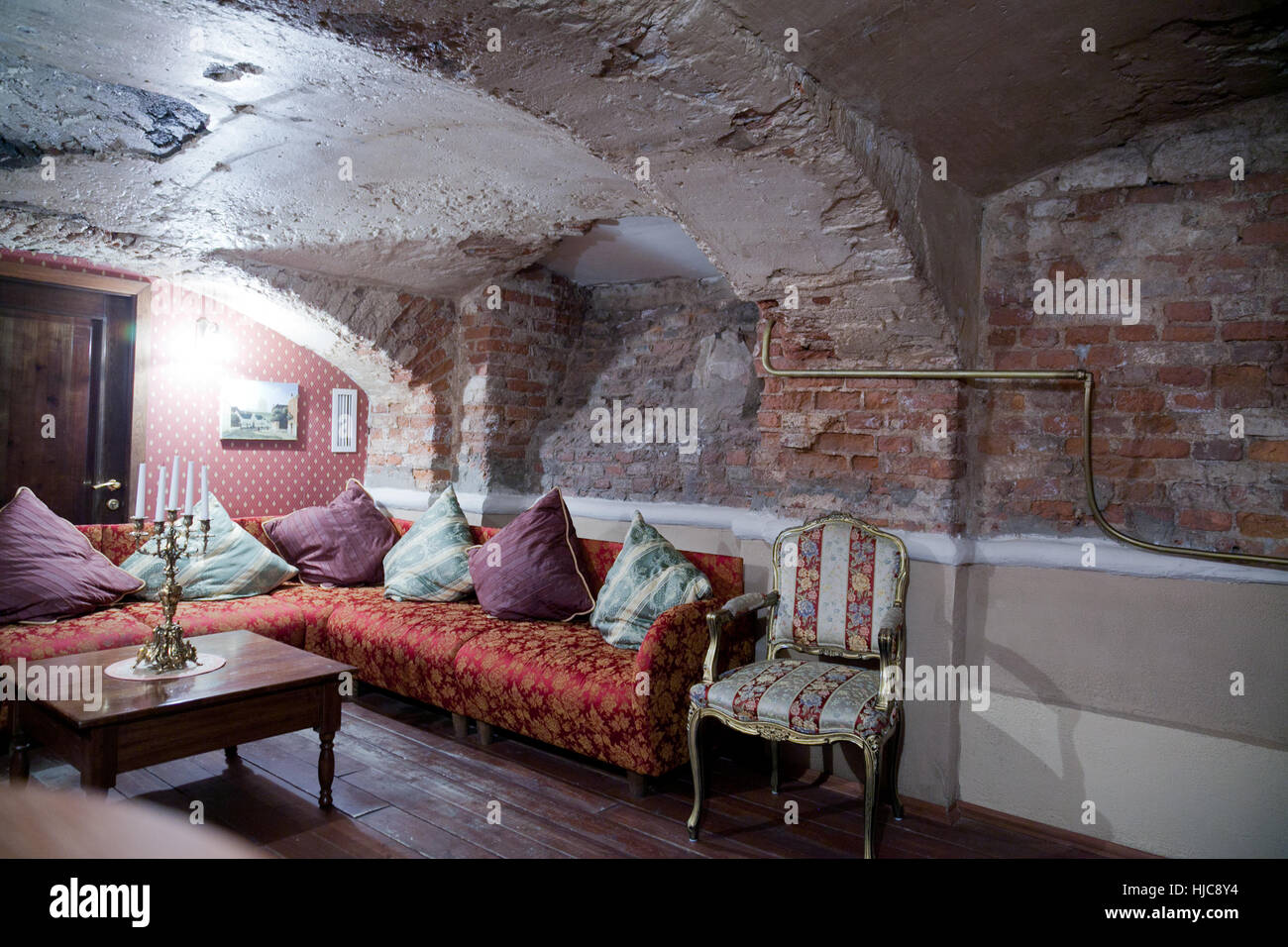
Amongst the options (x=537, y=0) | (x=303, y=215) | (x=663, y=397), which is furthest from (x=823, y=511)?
(x=303, y=215)

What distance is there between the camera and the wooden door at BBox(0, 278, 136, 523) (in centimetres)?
436

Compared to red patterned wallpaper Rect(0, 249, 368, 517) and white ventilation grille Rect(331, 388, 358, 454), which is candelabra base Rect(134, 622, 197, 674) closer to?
red patterned wallpaper Rect(0, 249, 368, 517)

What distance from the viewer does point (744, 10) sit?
6.34 feet

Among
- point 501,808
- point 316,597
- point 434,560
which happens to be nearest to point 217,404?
point 316,597

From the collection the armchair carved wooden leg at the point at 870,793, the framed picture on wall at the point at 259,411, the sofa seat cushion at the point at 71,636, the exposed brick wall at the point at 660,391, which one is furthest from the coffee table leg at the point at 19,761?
the exposed brick wall at the point at 660,391

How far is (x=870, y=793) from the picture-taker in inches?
96.9

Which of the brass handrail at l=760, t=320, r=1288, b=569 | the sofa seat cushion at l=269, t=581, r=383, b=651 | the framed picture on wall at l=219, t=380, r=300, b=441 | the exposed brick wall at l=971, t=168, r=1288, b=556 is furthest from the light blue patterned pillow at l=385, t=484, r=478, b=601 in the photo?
the exposed brick wall at l=971, t=168, r=1288, b=556

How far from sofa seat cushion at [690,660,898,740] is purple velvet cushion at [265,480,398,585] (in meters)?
2.58

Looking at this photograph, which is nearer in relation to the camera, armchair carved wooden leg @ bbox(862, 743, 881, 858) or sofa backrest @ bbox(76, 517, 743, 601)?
armchair carved wooden leg @ bbox(862, 743, 881, 858)

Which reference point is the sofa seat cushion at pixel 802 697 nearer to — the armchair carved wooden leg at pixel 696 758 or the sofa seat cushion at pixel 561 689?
the armchair carved wooden leg at pixel 696 758

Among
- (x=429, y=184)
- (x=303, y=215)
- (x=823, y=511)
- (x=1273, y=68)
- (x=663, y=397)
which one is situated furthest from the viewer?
(x=663, y=397)

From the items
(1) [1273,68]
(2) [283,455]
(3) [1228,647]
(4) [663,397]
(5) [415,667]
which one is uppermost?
(1) [1273,68]
